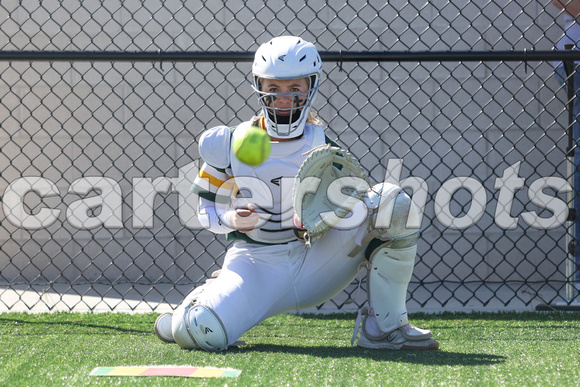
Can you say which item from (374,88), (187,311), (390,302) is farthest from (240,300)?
(374,88)

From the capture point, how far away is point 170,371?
234cm

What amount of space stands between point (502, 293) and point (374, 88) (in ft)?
5.63

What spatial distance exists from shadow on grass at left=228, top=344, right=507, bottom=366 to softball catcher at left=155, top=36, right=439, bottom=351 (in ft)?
0.22

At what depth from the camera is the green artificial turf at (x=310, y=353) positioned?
7.48 feet

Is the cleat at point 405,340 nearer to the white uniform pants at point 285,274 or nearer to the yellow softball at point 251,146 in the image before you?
the white uniform pants at point 285,274

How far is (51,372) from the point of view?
7.94ft

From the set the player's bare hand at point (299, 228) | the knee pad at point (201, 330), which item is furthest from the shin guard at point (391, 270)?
the knee pad at point (201, 330)

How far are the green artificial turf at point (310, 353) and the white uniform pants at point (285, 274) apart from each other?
0.61ft

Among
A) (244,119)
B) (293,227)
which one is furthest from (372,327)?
(244,119)

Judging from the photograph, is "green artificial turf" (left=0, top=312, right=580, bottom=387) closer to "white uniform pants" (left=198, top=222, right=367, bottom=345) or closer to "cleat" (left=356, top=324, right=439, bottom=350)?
"cleat" (left=356, top=324, right=439, bottom=350)

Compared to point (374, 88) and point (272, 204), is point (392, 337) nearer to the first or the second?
point (272, 204)

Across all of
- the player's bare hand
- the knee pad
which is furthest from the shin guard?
the knee pad

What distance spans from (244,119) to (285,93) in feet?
7.41

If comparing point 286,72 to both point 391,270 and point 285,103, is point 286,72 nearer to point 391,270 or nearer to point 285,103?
point 285,103
